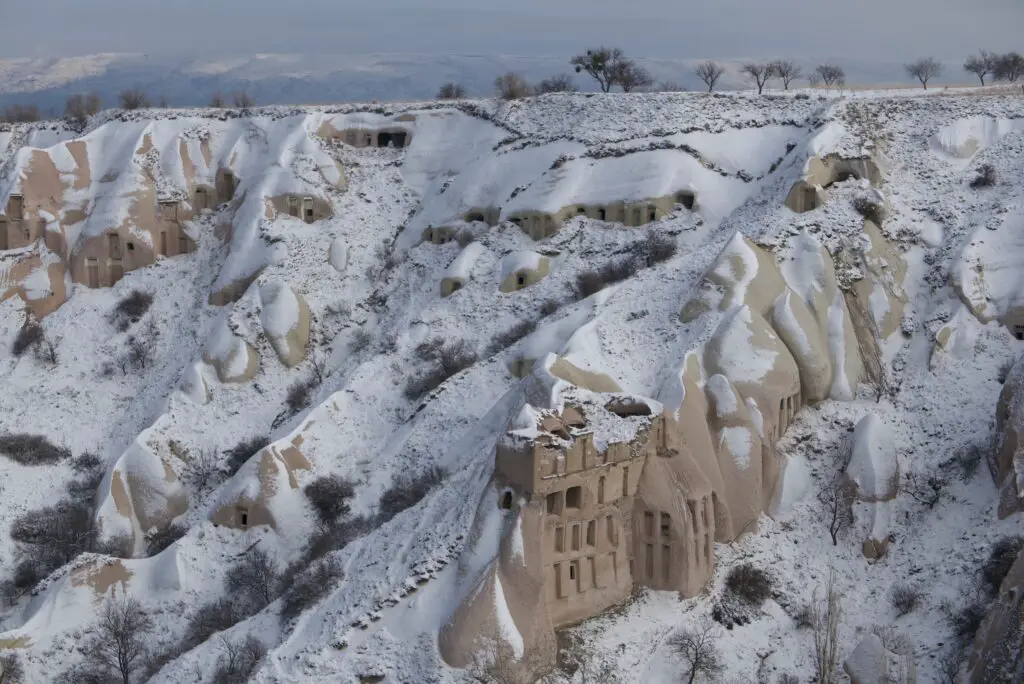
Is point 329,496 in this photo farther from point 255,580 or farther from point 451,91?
point 451,91

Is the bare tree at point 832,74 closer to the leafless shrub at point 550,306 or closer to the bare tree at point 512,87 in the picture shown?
the bare tree at point 512,87

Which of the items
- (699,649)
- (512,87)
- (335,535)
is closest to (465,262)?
(335,535)

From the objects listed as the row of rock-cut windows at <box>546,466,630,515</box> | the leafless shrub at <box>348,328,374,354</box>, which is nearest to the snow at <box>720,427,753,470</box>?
the row of rock-cut windows at <box>546,466,630,515</box>

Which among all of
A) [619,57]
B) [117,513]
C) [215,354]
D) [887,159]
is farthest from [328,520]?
[619,57]

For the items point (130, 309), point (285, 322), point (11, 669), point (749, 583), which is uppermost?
point (285, 322)

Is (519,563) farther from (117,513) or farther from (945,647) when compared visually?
(117,513)

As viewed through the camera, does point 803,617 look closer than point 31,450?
Yes
